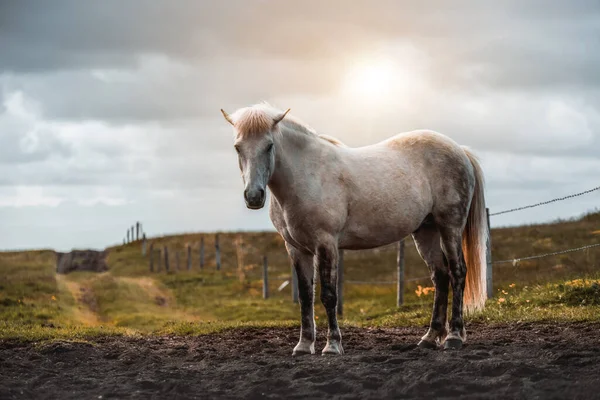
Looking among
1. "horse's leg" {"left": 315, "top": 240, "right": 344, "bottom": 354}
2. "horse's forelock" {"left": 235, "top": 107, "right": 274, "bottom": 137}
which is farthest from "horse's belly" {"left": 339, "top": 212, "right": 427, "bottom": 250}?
"horse's forelock" {"left": 235, "top": 107, "right": 274, "bottom": 137}

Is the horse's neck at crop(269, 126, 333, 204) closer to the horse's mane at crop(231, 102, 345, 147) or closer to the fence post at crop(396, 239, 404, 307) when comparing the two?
the horse's mane at crop(231, 102, 345, 147)

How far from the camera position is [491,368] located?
6.93 m

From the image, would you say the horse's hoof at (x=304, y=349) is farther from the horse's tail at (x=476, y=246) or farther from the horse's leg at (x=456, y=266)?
the horse's tail at (x=476, y=246)

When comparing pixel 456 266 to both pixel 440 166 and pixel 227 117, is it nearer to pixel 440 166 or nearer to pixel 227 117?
pixel 440 166

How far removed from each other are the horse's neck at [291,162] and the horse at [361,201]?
0.01 metres

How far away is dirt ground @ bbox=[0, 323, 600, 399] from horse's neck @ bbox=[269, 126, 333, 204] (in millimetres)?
2012

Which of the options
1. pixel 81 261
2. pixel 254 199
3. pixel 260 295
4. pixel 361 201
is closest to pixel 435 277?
pixel 361 201

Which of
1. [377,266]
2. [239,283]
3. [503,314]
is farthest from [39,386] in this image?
[377,266]

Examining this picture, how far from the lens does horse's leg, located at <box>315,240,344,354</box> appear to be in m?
8.34

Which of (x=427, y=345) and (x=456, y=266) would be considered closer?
(x=427, y=345)

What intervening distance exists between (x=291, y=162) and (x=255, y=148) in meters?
0.72

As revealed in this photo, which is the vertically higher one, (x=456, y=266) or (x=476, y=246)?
(x=476, y=246)

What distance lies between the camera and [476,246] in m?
10.1

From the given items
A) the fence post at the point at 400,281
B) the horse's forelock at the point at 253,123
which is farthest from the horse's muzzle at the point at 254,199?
the fence post at the point at 400,281
